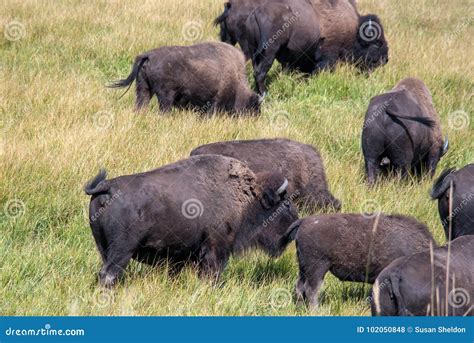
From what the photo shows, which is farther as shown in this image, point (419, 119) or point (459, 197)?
point (419, 119)

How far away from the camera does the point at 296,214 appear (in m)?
6.61

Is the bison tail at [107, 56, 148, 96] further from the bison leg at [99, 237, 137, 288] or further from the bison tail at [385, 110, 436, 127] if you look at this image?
the bison leg at [99, 237, 137, 288]

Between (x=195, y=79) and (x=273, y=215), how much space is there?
13.4 ft

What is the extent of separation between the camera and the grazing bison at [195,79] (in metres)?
9.92

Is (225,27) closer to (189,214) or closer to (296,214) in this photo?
(296,214)

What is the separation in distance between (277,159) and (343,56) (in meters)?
6.17

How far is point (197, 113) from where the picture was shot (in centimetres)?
997

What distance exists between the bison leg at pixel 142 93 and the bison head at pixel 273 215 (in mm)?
3730

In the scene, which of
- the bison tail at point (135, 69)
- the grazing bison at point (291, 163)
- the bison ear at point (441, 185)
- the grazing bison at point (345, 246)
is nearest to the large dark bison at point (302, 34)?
the bison tail at point (135, 69)

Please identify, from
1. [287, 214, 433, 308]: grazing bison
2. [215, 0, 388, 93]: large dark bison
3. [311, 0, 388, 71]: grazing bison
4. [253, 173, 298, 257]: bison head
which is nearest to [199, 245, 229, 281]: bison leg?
[253, 173, 298, 257]: bison head

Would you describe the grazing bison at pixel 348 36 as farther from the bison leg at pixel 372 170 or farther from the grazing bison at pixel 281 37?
the bison leg at pixel 372 170

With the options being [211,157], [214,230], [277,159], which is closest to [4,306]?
[214,230]

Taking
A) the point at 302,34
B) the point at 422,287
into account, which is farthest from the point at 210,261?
the point at 302,34

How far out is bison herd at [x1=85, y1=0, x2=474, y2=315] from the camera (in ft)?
16.9
